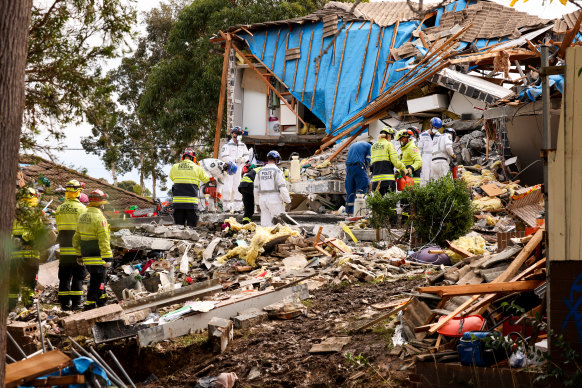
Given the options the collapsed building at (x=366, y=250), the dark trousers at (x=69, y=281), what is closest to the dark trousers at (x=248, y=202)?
the collapsed building at (x=366, y=250)

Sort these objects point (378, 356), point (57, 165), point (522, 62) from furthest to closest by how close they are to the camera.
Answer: point (522, 62) < point (378, 356) < point (57, 165)

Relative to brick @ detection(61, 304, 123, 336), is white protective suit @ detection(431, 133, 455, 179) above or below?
above

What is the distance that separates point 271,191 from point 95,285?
5244 mm

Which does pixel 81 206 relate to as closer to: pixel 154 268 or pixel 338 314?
pixel 154 268

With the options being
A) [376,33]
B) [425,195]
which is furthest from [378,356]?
[376,33]

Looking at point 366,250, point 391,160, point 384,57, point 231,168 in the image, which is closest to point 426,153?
point 391,160

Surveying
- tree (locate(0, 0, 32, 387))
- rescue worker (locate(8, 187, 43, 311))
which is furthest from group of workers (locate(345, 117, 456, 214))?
tree (locate(0, 0, 32, 387))

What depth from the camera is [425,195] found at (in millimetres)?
11891

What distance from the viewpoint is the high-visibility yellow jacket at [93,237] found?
1054 cm

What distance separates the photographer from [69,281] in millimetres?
11344

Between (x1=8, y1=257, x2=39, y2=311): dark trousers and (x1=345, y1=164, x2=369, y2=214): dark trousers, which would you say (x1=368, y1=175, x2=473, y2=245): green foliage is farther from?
(x1=8, y1=257, x2=39, y2=311): dark trousers

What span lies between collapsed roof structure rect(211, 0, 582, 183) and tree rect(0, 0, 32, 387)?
16.1 metres

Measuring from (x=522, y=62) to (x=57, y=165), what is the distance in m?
18.8

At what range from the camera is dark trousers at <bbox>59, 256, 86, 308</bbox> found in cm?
1118
